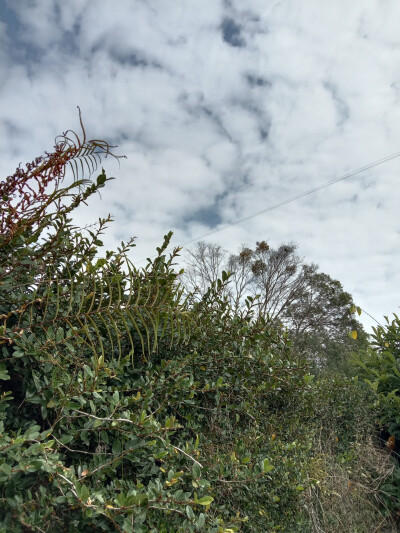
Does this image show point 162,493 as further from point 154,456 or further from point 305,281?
point 305,281

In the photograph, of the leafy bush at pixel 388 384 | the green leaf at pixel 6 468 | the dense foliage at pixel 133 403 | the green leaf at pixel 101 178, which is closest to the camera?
the green leaf at pixel 6 468

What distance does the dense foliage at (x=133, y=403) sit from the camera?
1.35m

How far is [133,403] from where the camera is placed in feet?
5.95

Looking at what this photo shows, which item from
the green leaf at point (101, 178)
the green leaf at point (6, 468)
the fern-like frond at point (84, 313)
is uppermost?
the green leaf at point (101, 178)

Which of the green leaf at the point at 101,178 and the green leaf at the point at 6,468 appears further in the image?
the green leaf at the point at 101,178

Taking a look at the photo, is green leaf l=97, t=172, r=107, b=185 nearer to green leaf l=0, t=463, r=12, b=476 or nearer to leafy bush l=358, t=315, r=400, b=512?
green leaf l=0, t=463, r=12, b=476

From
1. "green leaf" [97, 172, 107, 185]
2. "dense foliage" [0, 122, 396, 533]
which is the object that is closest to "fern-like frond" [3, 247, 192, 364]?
"dense foliage" [0, 122, 396, 533]

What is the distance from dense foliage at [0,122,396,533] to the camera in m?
1.35

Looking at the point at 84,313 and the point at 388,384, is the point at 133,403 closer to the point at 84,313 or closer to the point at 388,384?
the point at 84,313

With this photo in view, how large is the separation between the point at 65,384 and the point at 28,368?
0.61 ft

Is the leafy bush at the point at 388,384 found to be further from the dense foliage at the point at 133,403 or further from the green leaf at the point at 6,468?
the green leaf at the point at 6,468

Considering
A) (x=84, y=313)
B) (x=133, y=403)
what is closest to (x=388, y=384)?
(x=133, y=403)

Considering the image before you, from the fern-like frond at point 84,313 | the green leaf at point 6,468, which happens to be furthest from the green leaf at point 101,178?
the green leaf at point 6,468

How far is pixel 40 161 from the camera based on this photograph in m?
1.60
